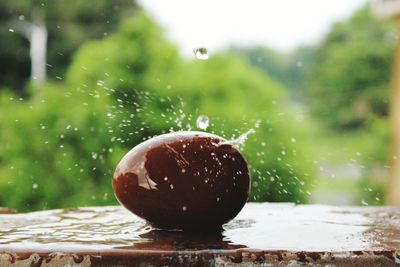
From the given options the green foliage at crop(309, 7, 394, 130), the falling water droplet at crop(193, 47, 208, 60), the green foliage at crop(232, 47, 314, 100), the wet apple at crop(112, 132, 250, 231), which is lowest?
the wet apple at crop(112, 132, 250, 231)

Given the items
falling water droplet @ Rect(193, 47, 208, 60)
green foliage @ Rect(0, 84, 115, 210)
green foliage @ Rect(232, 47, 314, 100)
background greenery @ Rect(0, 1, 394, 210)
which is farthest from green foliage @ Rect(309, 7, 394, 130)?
falling water droplet @ Rect(193, 47, 208, 60)

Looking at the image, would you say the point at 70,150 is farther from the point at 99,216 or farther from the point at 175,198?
the point at 175,198

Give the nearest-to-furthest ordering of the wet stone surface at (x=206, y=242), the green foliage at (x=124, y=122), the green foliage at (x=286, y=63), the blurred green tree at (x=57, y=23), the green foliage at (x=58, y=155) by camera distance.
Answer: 1. the wet stone surface at (x=206, y=242)
2. the green foliage at (x=124, y=122)
3. the green foliage at (x=58, y=155)
4. the blurred green tree at (x=57, y=23)
5. the green foliage at (x=286, y=63)

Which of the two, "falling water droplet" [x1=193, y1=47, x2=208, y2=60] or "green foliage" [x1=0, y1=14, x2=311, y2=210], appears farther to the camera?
"green foliage" [x1=0, y1=14, x2=311, y2=210]

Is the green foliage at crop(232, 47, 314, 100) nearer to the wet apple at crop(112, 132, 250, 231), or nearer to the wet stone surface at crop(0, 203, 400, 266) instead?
the wet stone surface at crop(0, 203, 400, 266)

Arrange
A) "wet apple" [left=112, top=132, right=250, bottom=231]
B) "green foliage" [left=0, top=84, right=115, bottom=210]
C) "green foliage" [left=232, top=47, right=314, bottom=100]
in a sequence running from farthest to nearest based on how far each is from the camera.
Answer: "green foliage" [left=232, top=47, right=314, bottom=100]
"green foliage" [left=0, top=84, right=115, bottom=210]
"wet apple" [left=112, top=132, right=250, bottom=231]

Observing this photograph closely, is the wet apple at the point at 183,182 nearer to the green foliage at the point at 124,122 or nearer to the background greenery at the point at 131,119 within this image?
the background greenery at the point at 131,119

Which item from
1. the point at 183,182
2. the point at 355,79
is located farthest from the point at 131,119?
the point at 355,79

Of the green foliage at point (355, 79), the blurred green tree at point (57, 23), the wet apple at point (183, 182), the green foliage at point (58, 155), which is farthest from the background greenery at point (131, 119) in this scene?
the blurred green tree at point (57, 23)
